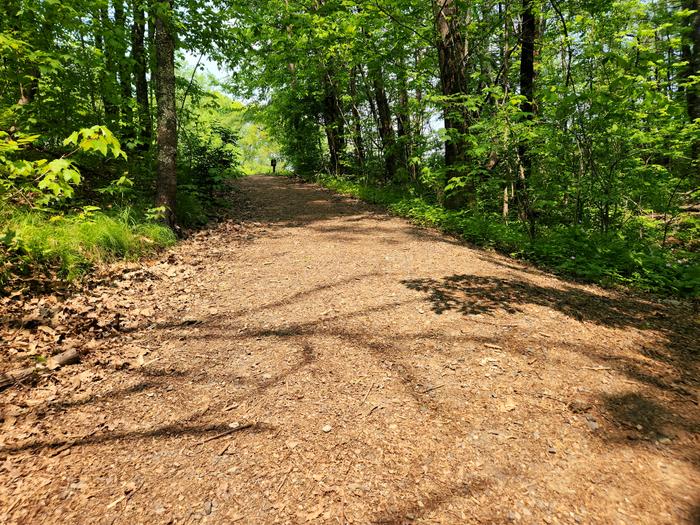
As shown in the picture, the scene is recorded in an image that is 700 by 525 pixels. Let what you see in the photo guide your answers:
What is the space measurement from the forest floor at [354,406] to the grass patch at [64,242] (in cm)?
42

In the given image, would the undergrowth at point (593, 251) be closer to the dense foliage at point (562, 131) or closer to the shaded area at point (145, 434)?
the dense foliage at point (562, 131)

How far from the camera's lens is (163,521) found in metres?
1.82

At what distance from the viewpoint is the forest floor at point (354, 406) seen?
75.2 inches

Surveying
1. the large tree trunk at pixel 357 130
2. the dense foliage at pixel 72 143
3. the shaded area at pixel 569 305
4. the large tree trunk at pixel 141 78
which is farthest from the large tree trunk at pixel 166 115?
the large tree trunk at pixel 357 130

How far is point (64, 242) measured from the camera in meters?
4.43

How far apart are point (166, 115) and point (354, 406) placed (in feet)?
21.8

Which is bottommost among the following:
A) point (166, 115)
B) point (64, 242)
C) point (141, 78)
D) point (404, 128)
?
point (64, 242)

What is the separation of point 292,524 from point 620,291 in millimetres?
5506

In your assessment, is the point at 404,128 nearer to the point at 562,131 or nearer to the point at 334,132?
the point at 334,132

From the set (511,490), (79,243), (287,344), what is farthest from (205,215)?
(511,490)

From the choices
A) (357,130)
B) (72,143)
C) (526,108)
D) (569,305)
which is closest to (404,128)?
(357,130)

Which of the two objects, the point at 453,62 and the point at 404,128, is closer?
the point at 453,62

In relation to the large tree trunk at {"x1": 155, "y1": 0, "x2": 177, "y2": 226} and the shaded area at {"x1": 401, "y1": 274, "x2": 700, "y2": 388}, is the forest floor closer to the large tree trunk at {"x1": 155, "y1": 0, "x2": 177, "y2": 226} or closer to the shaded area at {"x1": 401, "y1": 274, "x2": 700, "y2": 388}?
the shaded area at {"x1": 401, "y1": 274, "x2": 700, "y2": 388}

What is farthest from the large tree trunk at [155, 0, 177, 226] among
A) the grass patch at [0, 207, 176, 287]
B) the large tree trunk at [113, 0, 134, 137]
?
the grass patch at [0, 207, 176, 287]
